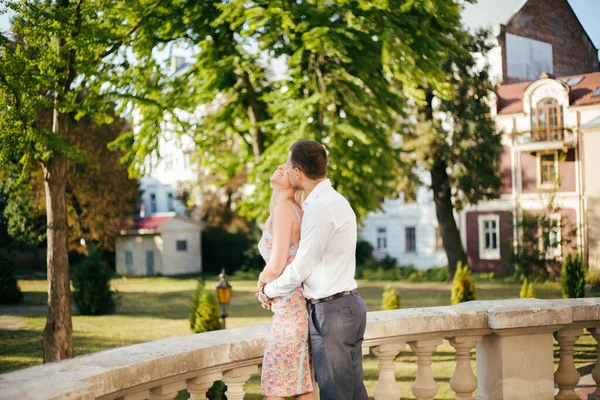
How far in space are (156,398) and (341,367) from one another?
2.72ft

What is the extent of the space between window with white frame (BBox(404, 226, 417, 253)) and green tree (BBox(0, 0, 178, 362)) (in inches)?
956

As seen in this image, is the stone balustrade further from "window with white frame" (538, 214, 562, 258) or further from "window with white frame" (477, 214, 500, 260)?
"window with white frame" (477, 214, 500, 260)

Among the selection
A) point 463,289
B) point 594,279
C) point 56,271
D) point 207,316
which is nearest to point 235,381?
point 56,271

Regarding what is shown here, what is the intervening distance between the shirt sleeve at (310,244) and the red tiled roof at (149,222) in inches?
1383

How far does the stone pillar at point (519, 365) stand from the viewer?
3.99m

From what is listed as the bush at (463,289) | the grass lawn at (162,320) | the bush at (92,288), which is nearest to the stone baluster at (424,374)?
the grass lawn at (162,320)

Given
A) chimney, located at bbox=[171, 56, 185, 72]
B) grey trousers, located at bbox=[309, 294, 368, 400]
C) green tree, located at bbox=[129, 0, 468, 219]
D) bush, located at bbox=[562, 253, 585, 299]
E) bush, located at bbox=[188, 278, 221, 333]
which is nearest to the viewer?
grey trousers, located at bbox=[309, 294, 368, 400]

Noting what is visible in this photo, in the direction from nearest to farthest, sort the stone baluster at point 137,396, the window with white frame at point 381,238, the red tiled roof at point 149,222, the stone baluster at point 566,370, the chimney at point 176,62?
1. the stone baluster at point 137,396
2. the stone baluster at point 566,370
3. the chimney at point 176,62
4. the window with white frame at point 381,238
5. the red tiled roof at point 149,222

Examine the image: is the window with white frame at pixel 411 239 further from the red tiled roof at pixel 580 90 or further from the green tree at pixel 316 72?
the red tiled roof at pixel 580 90

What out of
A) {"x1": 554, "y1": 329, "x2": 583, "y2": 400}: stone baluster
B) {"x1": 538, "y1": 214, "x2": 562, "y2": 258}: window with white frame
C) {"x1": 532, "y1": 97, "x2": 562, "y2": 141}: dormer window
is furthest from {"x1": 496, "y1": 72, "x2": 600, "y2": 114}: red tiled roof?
{"x1": 554, "y1": 329, "x2": 583, "y2": 400}: stone baluster

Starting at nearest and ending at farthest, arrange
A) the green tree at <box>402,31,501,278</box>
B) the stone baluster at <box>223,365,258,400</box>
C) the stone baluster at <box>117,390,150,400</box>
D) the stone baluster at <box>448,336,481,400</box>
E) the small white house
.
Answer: the stone baluster at <box>117,390,150,400</box>
the stone baluster at <box>223,365,258,400</box>
the stone baluster at <box>448,336,481,400</box>
the green tree at <box>402,31,501,278</box>
the small white house

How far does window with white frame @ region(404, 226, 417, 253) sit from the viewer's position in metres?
34.5

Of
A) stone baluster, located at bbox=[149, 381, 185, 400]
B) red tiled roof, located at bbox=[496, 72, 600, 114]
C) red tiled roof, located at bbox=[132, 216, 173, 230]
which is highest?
red tiled roof, located at bbox=[496, 72, 600, 114]

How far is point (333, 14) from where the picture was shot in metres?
12.8
